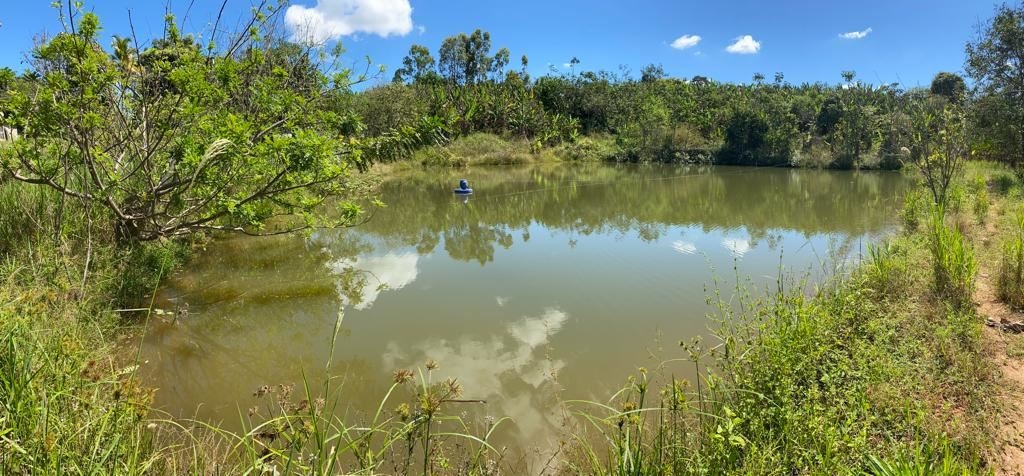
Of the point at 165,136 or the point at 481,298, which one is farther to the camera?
the point at 481,298

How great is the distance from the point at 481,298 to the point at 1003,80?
15.2 meters

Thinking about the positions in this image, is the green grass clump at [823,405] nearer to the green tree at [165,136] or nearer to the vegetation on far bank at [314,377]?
the vegetation on far bank at [314,377]

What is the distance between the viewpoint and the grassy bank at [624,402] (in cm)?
188

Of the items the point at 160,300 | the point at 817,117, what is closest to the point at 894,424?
the point at 160,300

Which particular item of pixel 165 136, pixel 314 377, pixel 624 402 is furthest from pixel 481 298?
pixel 165 136

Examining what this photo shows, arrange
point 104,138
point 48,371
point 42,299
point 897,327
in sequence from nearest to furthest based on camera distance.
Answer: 1. point 48,371
2. point 42,299
3. point 897,327
4. point 104,138

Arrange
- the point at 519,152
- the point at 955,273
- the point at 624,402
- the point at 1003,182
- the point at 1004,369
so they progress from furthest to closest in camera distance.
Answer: the point at 519,152 < the point at 1003,182 < the point at 955,273 < the point at 624,402 < the point at 1004,369

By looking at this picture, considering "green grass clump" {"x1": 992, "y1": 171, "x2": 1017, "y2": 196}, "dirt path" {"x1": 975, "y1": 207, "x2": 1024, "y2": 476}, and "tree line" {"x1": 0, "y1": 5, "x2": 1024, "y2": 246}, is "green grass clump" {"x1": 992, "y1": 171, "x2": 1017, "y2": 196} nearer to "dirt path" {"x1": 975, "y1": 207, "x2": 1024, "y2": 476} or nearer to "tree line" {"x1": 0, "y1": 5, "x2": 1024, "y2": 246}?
"tree line" {"x1": 0, "y1": 5, "x2": 1024, "y2": 246}

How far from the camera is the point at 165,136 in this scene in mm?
5605

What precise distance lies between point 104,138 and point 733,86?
3966 centimetres

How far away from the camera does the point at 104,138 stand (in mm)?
5895

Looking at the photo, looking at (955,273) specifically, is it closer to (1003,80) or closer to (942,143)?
(942,143)

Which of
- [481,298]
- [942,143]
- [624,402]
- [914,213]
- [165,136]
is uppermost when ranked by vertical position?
[165,136]

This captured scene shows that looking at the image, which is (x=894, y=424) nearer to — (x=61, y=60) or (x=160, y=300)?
(x=160, y=300)
